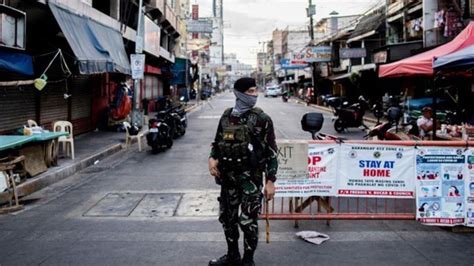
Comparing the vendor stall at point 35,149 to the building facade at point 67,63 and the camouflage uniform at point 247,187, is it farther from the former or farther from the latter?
the camouflage uniform at point 247,187

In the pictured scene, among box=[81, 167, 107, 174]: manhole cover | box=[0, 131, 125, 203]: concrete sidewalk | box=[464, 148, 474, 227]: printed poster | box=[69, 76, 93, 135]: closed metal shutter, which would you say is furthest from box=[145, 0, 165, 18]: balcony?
box=[464, 148, 474, 227]: printed poster

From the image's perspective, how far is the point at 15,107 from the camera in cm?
1244

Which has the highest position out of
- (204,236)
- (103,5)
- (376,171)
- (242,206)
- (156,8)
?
(156,8)

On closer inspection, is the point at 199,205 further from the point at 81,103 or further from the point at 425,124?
the point at 81,103

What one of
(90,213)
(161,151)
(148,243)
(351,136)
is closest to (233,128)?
(148,243)

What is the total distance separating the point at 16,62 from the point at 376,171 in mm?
7937

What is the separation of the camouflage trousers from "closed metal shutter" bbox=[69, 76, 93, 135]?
13.3 meters

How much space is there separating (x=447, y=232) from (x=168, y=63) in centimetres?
3705

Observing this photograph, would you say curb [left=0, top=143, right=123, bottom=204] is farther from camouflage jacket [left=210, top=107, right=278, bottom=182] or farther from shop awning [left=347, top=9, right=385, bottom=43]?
shop awning [left=347, top=9, right=385, bottom=43]

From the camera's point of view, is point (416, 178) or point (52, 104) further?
point (52, 104)

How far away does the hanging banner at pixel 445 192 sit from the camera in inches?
244

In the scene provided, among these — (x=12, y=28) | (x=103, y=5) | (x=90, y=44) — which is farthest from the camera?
(x=103, y=5)

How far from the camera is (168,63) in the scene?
41500mm

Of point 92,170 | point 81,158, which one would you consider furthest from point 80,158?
point 92,170
